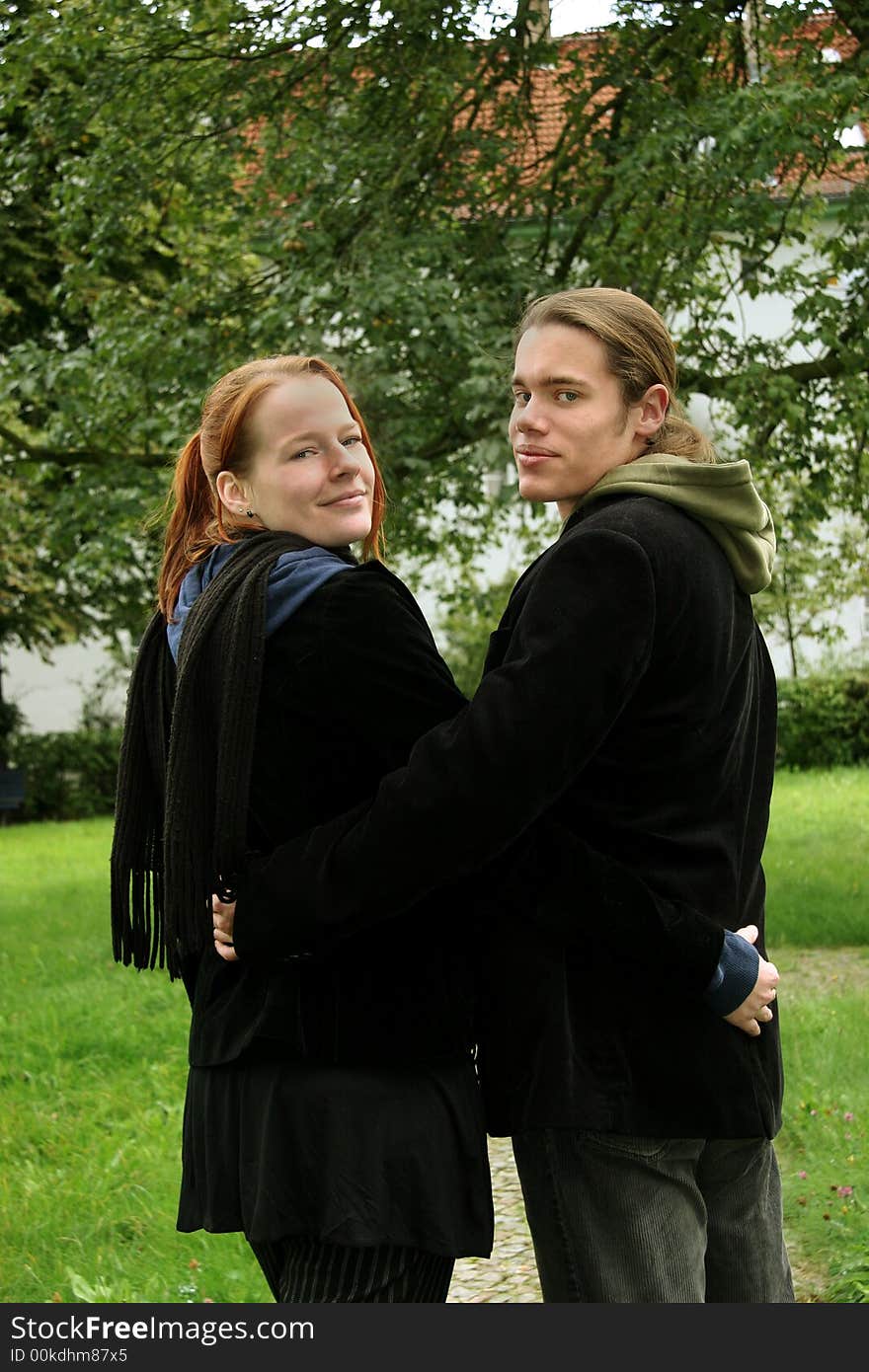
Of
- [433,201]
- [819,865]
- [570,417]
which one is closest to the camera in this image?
[570,417]

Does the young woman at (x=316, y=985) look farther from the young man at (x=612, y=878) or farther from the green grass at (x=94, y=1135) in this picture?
the green grass at (x=94, y=1135)

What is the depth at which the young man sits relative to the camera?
2141 millimetres

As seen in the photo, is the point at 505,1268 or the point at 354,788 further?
the point at 505,1268

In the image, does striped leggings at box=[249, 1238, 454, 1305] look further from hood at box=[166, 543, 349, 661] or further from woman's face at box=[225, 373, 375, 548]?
woman's face at box=[225, 373, 375, 548]

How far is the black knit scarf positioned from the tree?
20.6 feet

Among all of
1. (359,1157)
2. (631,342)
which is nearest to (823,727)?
(631,342)

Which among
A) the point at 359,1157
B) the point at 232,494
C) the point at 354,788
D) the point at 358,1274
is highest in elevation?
the point at 232,494

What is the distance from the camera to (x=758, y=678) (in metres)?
2.55

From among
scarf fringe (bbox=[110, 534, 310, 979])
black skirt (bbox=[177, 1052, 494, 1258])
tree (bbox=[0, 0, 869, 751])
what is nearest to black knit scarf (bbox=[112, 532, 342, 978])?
scarf fringe (bbox=[110, 534, 310, 979])

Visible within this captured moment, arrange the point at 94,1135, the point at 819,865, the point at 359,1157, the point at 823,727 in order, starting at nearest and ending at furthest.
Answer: the point at 359,1157 < the point at 94,1135 < the point at 819,865 < the point at 823,727

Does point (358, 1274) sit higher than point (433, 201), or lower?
lower

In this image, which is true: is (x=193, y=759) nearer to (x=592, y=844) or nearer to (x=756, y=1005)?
(x=592, y=844)

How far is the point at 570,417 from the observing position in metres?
2.44

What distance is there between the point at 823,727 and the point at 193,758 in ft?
67.9
